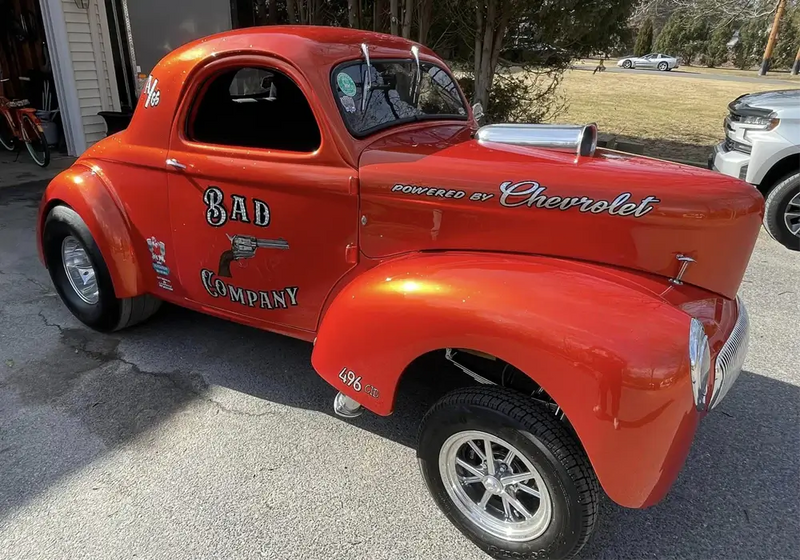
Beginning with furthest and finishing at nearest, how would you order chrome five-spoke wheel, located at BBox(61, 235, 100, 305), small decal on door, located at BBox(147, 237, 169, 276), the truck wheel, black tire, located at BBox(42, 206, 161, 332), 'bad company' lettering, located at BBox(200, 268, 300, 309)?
1. chrome five-spoke wheel, located at BBox(61, 235, 100, 305)
2. black tire, located at BBox(42, 206, 161, 332)
3. small decal on door, located at BBox(147, 237, 169, 276)
4. 'bad company' lettering, located at BBox(200, 268, 300, 309)
5. the truck wheel

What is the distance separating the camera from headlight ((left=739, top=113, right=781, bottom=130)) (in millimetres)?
5520

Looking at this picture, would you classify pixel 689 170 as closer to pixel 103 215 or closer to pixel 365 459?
pixel 365 459

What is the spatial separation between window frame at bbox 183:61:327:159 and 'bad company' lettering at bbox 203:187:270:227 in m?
0.22

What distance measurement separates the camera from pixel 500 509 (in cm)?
222

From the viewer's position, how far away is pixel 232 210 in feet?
9.32

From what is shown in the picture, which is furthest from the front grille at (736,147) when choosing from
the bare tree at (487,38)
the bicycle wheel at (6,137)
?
the bicycle wheel at (6,137)

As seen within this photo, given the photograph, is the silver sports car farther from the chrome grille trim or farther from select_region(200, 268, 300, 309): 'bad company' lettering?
select_region(200, 268, 300, 309): 'bad company' lettering

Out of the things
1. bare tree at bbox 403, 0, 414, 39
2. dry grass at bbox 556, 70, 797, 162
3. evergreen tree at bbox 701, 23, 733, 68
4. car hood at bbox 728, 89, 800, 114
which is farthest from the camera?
evergreen tree at bbox 701, 23, 733, 68

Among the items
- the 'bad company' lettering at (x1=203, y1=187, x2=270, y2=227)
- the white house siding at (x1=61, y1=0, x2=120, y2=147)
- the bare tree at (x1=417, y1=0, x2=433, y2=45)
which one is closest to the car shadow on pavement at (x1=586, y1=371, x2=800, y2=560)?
the 'bad company' lettering at (x1=203, y1=187, x2=270, y2=227)

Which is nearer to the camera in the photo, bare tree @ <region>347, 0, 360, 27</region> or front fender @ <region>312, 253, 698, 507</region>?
front fender @ <region>312, 253, 698, 507</region>

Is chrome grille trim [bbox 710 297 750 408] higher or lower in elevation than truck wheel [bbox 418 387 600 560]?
higher

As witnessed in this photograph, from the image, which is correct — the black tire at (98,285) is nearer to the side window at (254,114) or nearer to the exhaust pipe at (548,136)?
the side window at (254,114)

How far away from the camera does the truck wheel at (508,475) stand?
6.31 feet

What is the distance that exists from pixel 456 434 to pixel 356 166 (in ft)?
4.05
